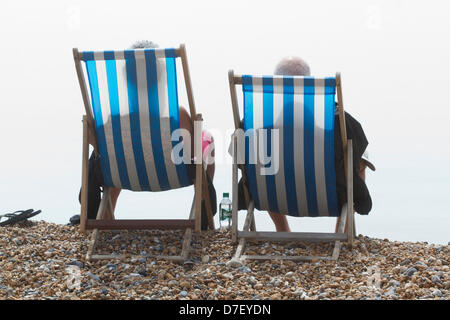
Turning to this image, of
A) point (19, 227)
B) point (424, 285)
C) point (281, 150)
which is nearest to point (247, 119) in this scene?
point (281, 150)

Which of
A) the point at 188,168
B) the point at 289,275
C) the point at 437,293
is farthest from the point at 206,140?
the point at 437,293

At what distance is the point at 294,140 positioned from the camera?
5996mm

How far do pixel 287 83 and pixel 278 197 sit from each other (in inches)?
36.6

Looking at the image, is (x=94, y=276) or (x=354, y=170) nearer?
(x=94, y=276)

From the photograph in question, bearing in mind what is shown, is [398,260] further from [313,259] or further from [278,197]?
[278,197]

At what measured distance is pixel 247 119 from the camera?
602 cm

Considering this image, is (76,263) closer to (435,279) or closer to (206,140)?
(206,140)

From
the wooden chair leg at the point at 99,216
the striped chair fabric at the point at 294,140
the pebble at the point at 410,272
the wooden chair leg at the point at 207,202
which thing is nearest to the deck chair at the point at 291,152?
the striped chair fabric at the point at 294,140

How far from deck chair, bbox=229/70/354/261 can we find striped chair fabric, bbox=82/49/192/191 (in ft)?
1.58

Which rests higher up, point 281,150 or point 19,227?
point 281,150

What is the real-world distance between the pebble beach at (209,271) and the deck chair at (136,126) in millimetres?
184

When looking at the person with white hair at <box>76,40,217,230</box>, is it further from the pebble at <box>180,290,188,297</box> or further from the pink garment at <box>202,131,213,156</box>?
the pebble at <box>180,290,188,297</box>

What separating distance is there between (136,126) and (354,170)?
167 cm

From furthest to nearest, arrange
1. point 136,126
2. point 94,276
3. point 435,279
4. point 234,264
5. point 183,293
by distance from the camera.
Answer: point 136,126 < point 234,264 < point 94,276 < point 435,279 < point 183,293
